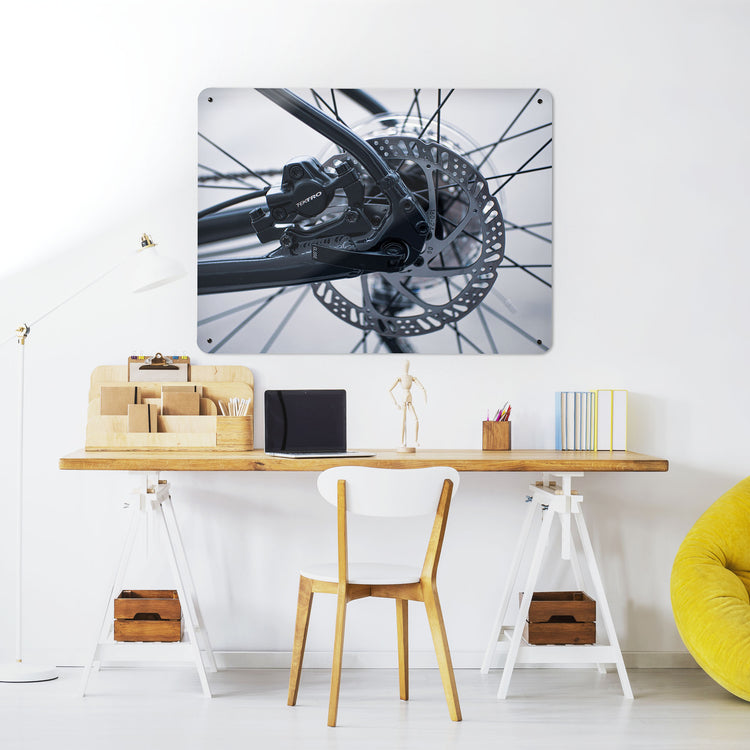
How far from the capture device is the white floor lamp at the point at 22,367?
2.78m

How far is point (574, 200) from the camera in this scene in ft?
10.2

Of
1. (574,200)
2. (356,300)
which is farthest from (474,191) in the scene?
(356,300)

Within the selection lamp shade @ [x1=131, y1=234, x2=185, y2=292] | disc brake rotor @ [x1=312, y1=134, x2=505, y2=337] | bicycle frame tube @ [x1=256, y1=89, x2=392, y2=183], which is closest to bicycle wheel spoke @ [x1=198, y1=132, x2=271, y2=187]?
bicycle frame tube @ [x1=256, y1=89, x2=392, y2=183]

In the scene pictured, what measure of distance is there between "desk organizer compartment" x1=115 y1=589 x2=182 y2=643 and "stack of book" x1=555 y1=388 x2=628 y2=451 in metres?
1.45

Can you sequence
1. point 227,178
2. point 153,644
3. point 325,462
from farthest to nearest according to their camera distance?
point 227,178 → point 153,644 → point 325,462

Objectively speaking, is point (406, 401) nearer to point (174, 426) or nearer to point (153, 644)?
point (174, 426)

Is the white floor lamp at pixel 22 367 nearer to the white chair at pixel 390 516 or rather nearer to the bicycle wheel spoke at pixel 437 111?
the white chair at pixel 390 516

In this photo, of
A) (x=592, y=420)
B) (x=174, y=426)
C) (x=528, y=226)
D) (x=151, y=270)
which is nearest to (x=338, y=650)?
(x=174, y=426)

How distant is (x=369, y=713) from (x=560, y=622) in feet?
2.34

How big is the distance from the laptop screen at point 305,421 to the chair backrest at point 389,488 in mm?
440

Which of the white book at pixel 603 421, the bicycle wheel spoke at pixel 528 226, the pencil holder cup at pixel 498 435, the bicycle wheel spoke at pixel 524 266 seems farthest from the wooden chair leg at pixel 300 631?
the bicycle wheel spoke at pixel 528 226

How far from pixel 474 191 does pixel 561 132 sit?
40 centimetres

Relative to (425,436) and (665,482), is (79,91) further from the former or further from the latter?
(665,482)

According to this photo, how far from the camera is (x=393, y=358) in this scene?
3.10 meters
